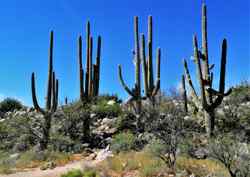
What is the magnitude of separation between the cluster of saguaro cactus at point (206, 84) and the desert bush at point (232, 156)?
236 inches

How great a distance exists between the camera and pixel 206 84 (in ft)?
59.1

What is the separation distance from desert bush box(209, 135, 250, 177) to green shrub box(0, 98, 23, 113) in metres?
28.0

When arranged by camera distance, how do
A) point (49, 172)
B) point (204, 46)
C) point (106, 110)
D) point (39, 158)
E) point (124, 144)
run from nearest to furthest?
1. point (49, 172)
2. point (124, 144)
3. point (204, 46)
4. point (39, 158)
5. point (106, 110)

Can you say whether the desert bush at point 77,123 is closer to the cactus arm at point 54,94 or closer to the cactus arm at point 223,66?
the cactus arm at point 54,94

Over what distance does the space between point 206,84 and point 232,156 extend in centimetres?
747

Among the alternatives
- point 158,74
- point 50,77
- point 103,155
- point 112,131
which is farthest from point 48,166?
point 158,74

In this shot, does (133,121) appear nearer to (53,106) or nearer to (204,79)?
(53,106)

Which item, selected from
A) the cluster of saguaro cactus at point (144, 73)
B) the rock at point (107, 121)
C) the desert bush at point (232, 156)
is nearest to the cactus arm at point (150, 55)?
the cluster of saguaro cactus at point (144, 73)

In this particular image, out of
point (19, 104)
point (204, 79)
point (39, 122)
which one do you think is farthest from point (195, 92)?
point (19, 104)

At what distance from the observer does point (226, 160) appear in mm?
10852

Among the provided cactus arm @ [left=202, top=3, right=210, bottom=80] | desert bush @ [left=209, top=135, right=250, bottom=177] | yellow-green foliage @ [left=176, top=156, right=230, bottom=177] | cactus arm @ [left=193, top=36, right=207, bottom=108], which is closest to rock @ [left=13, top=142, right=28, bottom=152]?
cactus arm @ [left=193, top=36, right=207, bottom=108]

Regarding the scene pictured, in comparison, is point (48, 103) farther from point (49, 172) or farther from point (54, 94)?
point (49, 172)

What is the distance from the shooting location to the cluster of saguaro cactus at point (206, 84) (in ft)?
57.6

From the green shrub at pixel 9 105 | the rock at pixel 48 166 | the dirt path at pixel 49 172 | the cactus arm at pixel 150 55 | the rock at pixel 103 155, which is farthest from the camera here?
the green shrub at pixel 9 105
